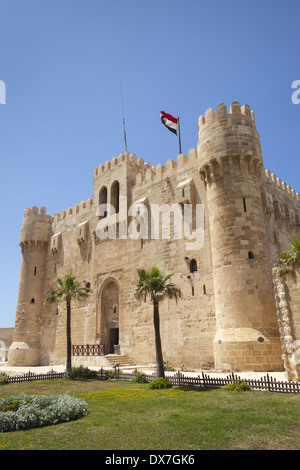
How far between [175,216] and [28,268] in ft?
59.0

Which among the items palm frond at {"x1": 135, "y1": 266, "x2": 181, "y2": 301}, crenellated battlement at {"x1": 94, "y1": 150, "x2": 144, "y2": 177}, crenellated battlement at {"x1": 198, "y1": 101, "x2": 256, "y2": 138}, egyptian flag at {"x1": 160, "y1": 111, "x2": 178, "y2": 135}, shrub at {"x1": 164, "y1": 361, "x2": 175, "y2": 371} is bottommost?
shrub at {"x1": 164, "y1": 361, "x2": 175, "y2": 371}

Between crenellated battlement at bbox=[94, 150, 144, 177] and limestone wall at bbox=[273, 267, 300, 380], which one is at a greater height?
crenellated battlement at bbox=[94, 150, 144, 177]

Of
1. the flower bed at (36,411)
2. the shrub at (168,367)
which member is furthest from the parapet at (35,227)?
the flower bed at (36,411)

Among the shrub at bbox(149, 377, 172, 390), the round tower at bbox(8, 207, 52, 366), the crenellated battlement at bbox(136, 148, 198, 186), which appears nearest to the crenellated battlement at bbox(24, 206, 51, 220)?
the round tower at bbox(8, 207, 52, 366)

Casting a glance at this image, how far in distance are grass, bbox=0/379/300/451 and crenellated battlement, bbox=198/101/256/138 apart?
584 inches

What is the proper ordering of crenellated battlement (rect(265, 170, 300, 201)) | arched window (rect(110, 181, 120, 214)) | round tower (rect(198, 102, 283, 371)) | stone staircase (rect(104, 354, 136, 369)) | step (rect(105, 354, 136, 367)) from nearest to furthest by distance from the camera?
1. round tower (rect(198, 102, 283, 371))
2. stone staircase (rect(104, 354, 136, 369))
3. step (rect(105, 354, 136, 367))
4. crenellated battlement (rect(265, 170, 300, 201))
5. arched window (rect(110, 181, 120, 214))

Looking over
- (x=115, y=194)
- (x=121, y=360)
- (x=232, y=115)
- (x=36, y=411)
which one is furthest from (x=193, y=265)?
(x=36, y=411)

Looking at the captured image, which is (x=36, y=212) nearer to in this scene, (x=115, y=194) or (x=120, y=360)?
(x=115, y=194)

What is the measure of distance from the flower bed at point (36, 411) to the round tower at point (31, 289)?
911 inches

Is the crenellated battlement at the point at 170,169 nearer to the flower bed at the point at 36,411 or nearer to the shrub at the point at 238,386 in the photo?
the shrub at the point at 238,386

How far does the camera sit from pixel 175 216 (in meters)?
22.8

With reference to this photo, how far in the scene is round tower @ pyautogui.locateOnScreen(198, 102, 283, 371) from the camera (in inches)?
656

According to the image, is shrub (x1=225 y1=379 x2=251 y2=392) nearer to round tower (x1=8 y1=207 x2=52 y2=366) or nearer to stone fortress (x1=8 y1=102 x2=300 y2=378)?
stone fortress (x1=8 y1=102 x2=300 y2=378)

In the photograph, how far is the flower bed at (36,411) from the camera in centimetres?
816
